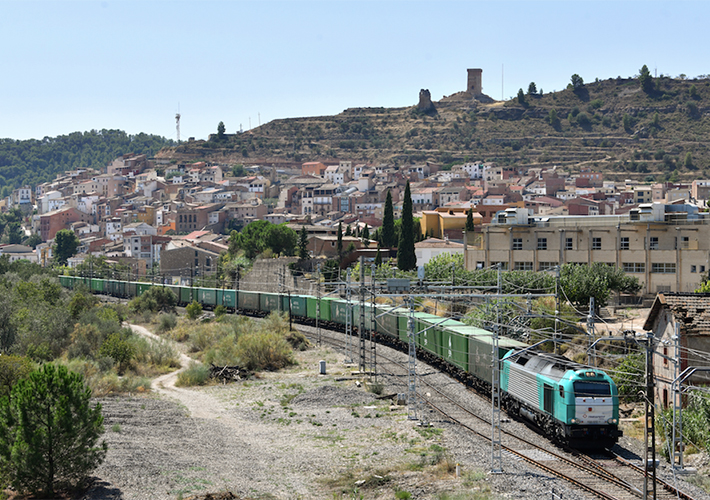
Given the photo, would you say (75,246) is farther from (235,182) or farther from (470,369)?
(470,369)

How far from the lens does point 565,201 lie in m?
121

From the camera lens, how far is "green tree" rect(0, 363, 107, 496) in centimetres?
1672

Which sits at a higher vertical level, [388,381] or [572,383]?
[572,383]

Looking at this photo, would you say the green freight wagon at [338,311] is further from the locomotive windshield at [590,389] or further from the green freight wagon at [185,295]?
the locomotive windshield at [590,389]

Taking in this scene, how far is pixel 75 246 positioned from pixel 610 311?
10407 centimetres

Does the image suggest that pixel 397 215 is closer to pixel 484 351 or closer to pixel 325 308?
pixel 325 308

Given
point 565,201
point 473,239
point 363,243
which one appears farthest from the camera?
point 565,201

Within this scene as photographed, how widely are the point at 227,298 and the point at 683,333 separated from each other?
4071cm

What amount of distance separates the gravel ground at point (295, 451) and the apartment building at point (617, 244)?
24517mm

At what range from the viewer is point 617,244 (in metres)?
49.3

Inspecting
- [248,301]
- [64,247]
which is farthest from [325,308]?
[64,247]

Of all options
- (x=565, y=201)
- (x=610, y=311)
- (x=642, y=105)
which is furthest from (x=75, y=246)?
(x=642, y=105)

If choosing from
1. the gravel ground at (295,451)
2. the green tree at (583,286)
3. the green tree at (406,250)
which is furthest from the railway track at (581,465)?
the green tree at (406,250)

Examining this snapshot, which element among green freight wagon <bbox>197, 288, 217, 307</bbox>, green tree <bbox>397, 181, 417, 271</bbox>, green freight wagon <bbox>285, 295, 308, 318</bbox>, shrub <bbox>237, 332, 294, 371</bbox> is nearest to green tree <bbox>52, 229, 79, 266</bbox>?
green freight wagon <bbox>197, 288, 217, 307</bbox>
